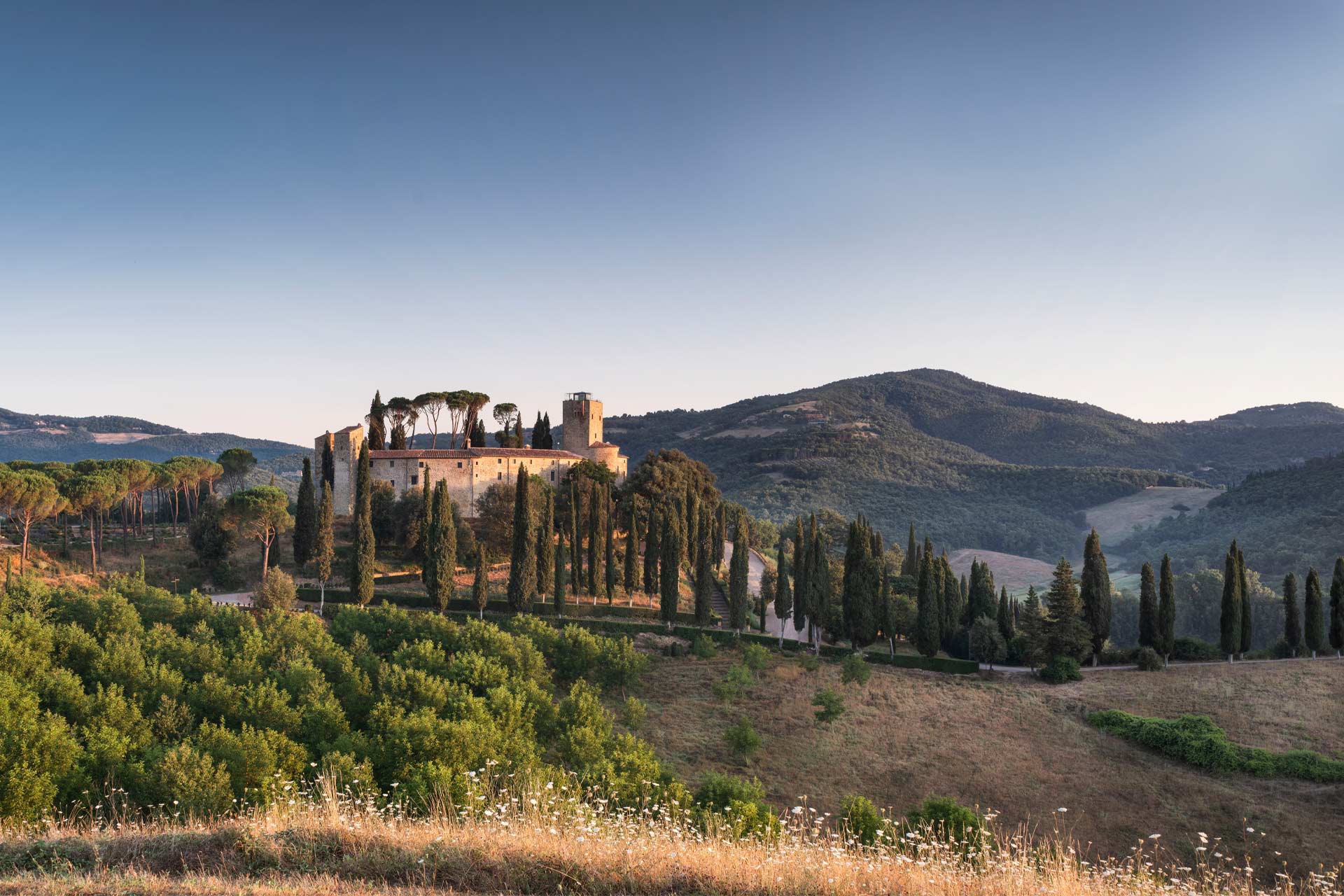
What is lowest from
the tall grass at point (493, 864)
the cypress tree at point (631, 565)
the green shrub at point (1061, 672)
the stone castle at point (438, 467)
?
the green shrub at point (1061, 672)

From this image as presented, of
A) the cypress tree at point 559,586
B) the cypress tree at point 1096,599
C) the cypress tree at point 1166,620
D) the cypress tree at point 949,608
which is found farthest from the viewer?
the cypress tree at point 949,608

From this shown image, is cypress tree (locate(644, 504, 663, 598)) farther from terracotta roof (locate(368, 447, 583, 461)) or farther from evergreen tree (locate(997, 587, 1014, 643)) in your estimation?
evergreen tree (locate(997, 587, 1014, 643))

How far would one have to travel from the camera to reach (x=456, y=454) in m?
55.7

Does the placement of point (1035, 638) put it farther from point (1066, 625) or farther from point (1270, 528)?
point (1270, 528)

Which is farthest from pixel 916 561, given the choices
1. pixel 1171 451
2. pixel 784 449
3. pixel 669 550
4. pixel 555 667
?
pixel 1171 451

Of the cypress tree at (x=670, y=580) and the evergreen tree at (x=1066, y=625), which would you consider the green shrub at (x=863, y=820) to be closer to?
the evergreen tree at (x=1066, y=625)

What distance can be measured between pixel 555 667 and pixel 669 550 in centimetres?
1230

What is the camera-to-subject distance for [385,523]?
1986 inches

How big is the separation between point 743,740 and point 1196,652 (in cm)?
2831

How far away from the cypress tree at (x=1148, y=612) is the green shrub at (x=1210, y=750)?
9896mm

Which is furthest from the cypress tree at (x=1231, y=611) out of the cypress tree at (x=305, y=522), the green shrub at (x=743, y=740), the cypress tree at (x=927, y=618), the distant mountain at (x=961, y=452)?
the distant mountain at (x=961, y=452)

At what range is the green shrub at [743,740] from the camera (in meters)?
26.2

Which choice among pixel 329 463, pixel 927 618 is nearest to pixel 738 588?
pixel 927 618

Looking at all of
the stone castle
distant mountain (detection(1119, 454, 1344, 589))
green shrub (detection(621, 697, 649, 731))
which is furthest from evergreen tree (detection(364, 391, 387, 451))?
distant mountain (detection(1119, 454, 1344, 589))
